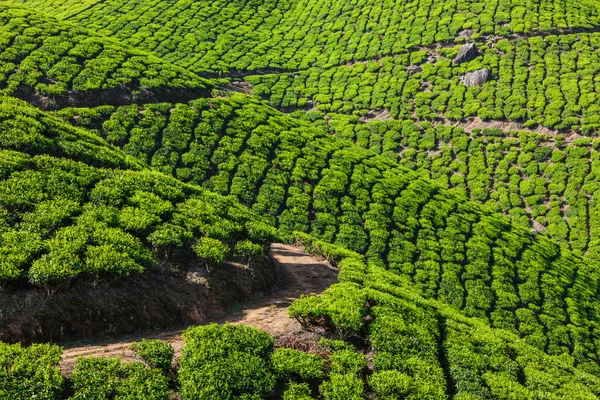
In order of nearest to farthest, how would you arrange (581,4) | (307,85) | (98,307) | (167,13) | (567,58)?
(98,307) → (567,58) → (307,85) → (581,4) → (167,13)

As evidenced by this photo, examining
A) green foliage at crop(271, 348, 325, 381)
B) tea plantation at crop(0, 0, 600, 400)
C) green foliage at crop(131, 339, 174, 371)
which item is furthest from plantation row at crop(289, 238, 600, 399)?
green foliage at crop(131, 339, 174, 371)

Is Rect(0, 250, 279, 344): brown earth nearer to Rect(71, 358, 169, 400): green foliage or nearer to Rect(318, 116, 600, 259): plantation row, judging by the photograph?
Rect(71, 358, 169, 400): green foliage

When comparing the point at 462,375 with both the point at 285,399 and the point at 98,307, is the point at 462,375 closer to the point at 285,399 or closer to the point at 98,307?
the point at 285,399

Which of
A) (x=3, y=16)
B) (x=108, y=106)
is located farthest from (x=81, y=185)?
(x=3, y=16)

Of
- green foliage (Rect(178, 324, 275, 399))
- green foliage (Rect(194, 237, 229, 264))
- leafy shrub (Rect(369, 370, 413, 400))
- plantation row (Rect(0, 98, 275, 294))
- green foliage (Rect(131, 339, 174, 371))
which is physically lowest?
leafy shrub (Rect(369, 370, 413, 400))

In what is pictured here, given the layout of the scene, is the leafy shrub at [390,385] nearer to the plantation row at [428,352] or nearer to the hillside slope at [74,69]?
the plantation row at [428,352]

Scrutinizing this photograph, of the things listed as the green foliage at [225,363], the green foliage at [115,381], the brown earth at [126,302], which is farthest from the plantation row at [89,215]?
the green foliage at [225,363]

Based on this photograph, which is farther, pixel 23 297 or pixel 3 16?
pixel 3 16
